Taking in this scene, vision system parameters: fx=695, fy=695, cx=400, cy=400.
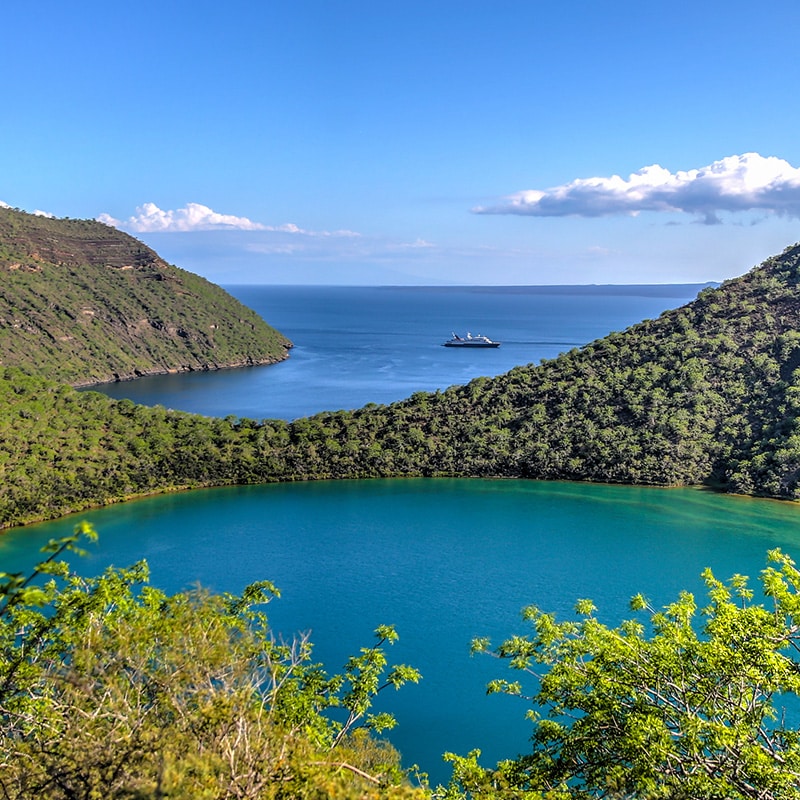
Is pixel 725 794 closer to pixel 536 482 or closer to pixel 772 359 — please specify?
pixel 536 482

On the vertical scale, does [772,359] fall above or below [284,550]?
above

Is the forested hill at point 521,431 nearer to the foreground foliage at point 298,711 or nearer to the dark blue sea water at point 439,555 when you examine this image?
the dark blue sea water at point 439,555

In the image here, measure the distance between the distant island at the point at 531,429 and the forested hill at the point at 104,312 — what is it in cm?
3559

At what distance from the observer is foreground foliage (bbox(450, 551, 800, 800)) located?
8.16 m

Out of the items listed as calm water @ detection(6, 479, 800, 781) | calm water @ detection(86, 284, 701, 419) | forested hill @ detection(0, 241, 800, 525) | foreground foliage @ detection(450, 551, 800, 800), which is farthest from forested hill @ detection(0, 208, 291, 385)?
foreground foliage @ detection(450, 551, 800, 800)

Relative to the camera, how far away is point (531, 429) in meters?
41.7

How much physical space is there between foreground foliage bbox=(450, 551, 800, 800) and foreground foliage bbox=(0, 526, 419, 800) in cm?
245

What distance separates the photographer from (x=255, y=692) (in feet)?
30.4

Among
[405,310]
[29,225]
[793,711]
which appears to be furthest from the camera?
[405,310]

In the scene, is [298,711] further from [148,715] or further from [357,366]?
[357,366]

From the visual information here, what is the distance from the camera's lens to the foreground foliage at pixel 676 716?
816cm

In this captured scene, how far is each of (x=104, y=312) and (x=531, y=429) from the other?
6479 centimetres

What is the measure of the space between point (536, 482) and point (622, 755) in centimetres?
3050

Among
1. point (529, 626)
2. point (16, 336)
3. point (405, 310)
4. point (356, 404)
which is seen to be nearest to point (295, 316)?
point (405, 310)
